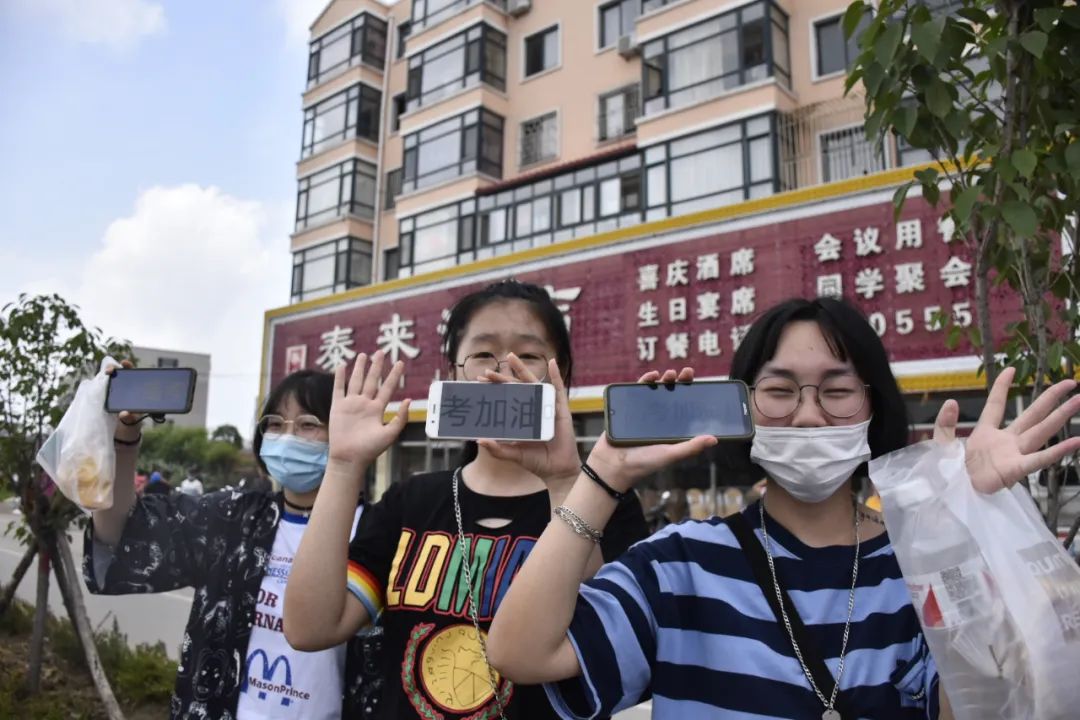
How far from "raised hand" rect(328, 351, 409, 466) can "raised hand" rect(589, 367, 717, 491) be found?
403mm

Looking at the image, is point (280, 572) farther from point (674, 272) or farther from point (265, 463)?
point (674, 272)

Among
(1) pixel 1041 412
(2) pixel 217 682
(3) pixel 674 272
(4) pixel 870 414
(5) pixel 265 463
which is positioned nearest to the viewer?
(1) pixel 1041 412

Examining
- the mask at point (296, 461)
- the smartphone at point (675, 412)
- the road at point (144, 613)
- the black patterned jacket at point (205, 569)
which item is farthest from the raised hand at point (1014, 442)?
the road at point (144, 613)

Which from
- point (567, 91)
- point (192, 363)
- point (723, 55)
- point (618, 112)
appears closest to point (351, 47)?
point (567, 91)

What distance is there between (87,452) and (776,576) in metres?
1.70

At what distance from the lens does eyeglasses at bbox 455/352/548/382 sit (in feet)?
5.14

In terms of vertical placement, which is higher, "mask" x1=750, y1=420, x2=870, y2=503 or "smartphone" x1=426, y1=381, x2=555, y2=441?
"smartphone" x1=426, y1=381, x2=555, y2=441

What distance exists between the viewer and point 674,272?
1028 centimetres

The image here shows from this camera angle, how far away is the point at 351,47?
61.3ft

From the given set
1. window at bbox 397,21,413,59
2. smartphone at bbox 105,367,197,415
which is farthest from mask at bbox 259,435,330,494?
window at bbox 397,21,413,59

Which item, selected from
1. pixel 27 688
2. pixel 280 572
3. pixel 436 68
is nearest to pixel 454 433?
pixel 280 572

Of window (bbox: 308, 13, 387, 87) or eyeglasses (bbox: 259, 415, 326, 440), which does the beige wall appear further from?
eyeglasses (bbox: 259, 415, 326, 440)

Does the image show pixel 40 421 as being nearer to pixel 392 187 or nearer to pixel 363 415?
pixel 363 415

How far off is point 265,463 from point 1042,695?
6.49 feet
